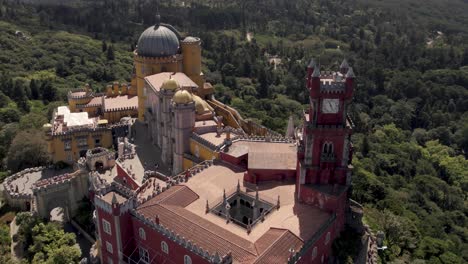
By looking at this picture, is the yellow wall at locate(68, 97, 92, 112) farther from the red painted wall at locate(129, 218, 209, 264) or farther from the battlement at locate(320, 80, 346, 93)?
the battlement at locate(320, 80, 346, 93)

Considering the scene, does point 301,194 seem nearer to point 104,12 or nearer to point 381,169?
point 381,169

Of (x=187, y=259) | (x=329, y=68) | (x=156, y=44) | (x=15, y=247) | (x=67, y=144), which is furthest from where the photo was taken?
(x=329, y=68)

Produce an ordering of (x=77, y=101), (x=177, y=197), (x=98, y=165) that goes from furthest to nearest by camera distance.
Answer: (x=77, y=101)
(x=98, y=165)
(x=177, y=197)

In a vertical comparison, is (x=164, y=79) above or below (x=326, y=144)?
above

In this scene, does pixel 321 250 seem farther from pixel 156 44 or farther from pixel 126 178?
pixel 156 44

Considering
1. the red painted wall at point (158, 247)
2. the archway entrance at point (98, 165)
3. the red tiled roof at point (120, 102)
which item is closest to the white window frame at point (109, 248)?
the red painted wall at point (158, 247)

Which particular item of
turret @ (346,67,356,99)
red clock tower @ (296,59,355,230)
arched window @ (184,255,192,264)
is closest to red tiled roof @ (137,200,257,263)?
arched window @ (184,255,192,264)

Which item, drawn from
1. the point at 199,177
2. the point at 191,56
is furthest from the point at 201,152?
the point at 191,56
